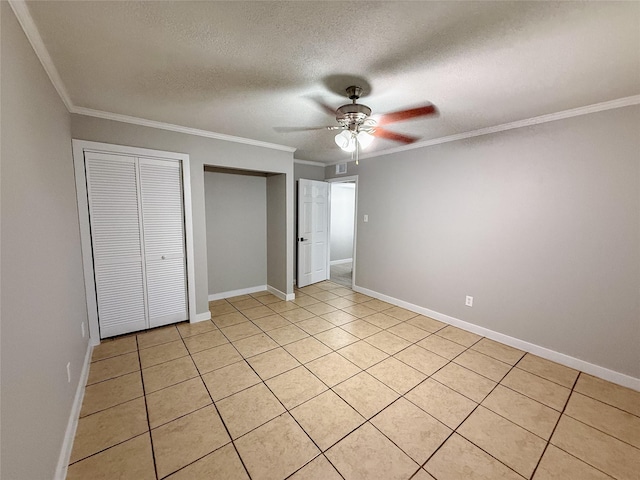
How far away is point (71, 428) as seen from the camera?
169 cm

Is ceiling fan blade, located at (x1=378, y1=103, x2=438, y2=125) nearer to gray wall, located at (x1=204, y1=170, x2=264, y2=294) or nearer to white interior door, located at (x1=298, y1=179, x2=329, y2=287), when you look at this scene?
white interior door, located at (x1=298, y1=179, x2=329, y2=287)

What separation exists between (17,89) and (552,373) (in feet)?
14.1

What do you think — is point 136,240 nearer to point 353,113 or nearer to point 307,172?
point 353,113

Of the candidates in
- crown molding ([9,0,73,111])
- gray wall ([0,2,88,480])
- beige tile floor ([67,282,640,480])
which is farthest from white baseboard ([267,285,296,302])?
crown molding ([9,0,73,111])

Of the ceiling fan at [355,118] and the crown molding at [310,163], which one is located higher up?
the crown molding at [310,163]

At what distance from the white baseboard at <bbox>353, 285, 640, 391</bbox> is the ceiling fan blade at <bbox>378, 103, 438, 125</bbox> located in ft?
8.25

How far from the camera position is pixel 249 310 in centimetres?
385

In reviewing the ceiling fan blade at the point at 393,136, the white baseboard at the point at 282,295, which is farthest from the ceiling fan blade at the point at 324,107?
the white baseboard at the point at 282,295

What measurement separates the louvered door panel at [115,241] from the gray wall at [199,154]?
9.0 inches

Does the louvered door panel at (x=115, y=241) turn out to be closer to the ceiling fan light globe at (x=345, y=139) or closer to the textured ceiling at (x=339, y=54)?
the textured ceiling at (x=339, y=54)

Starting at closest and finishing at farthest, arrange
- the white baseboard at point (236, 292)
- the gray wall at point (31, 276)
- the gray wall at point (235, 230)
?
1. the gray wall at point (31, 276)
2. the gray wall at point (235, 230)
3. the white baseboard at point (236, 292)

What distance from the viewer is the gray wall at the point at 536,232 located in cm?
225

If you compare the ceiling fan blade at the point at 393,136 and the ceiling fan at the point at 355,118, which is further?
the ceiling fan blade at the point at 393,136

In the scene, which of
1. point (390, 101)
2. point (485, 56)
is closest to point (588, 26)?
point (485, 56)
